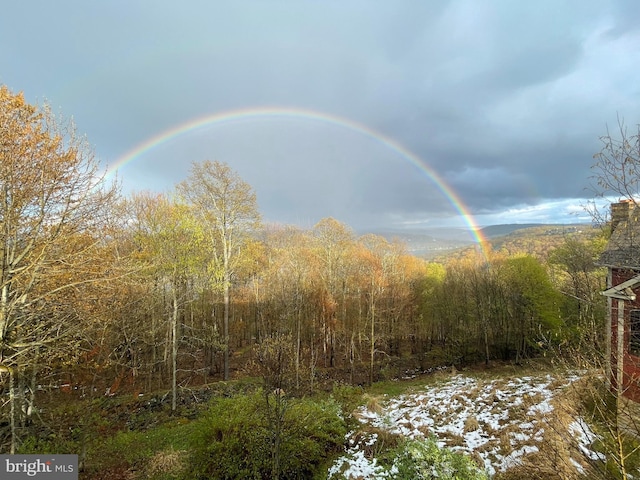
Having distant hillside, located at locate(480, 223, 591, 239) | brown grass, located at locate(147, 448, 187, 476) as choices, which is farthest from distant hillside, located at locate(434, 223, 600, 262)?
brown grass, located at locate(147, 448, 187, 476)

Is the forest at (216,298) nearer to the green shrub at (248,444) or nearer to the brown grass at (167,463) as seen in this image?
the green shrub at (248,444)

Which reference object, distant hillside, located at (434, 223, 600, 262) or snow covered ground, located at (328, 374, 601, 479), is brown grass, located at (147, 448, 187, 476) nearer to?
snow covered ground, located at (328, 374, 601, 479)

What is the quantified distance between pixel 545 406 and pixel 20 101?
16.3 metres

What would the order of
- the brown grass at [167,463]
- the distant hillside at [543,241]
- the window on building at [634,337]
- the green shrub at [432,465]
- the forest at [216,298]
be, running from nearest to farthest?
the green shrub at [432,465] → the forest at [216,298] → the brown grass at [167,463] → the window on building at [634,337] → the distant hillside at [543,241]

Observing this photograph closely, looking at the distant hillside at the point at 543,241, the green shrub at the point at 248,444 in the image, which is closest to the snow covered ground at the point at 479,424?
the green shrub at the point at 248,444

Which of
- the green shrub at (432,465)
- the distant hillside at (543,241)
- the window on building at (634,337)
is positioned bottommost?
the green shrub at (432,465)

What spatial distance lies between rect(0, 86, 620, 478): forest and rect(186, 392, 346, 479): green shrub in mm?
759

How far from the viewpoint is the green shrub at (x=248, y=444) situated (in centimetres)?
775

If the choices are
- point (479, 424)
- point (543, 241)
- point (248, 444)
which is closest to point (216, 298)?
point (248, 444)

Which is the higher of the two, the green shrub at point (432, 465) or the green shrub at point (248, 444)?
the green shrub at point (432, 465)

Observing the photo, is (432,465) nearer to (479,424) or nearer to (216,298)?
(479,424)

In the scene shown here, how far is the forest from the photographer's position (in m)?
7.17

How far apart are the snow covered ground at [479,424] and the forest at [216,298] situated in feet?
7.66

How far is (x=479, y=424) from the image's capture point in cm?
1005
